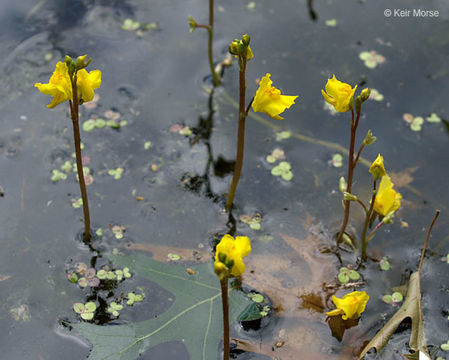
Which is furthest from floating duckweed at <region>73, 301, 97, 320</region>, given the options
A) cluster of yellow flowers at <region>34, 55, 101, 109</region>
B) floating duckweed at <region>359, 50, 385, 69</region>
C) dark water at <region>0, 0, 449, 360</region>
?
floating duckweed at <region>359, 50, 385, 69</region>

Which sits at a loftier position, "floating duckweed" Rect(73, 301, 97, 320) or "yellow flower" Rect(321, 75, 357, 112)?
"yellow flower" Rect(321, 75, 357, 112)

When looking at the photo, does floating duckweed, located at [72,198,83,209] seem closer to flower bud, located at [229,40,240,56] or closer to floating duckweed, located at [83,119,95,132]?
floating duckweed, located at [83,119,95,132]

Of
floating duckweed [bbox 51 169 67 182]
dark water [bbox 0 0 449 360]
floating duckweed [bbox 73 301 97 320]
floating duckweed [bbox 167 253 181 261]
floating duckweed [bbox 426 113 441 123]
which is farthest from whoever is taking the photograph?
floating duckweed [bbox 426 113 441 123]

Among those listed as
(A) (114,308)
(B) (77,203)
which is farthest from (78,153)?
(A) (114,308)

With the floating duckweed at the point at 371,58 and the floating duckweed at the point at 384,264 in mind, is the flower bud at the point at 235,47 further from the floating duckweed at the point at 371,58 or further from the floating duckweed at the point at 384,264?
the floating duckweed at the point at 371,58

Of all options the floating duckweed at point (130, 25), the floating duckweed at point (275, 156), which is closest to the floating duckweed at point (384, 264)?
the floating duckweed at point (275, 156)

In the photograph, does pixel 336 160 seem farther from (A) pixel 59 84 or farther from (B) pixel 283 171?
(A) pixel 59 84
